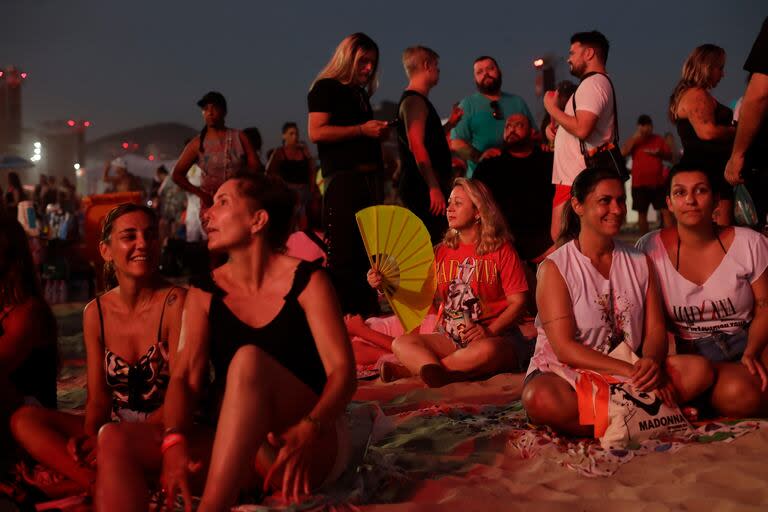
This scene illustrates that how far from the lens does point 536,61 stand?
9.30m

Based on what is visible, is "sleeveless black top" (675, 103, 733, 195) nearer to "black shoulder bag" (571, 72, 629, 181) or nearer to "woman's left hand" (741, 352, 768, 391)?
"black shoulder bag" (571, 72, 629, 181)

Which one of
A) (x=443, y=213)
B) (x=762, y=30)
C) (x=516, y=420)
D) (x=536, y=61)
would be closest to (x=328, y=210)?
(x=443, y=213)

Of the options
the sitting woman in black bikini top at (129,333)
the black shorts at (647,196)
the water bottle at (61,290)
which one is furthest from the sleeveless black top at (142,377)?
the black shorts at (647,196)

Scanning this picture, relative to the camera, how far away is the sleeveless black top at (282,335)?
9.00 ft

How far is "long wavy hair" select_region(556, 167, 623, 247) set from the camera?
3674 millimetres

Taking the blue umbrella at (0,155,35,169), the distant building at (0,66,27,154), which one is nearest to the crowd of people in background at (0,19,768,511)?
the blue umbrella at (0,155,35,169)

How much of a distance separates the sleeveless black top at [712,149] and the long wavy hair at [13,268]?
123 inches

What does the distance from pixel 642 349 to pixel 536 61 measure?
6.17 m

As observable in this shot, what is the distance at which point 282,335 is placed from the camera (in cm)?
273

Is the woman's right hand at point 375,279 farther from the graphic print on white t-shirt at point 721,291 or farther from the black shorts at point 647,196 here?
the black shorts at point 647,196

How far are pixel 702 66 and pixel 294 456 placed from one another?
10.6ft

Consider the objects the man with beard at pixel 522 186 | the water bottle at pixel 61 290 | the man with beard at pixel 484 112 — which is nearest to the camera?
the man with beard at pixel 522 186

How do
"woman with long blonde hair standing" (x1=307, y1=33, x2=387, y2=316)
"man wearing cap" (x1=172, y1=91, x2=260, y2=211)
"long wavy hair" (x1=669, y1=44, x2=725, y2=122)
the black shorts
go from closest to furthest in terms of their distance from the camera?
"long wavy hair" (x1=669, y1=44, x2=725, y2=122), "woman with long blonde hair standing" (x1=307, y1=33, x2=387, y2=316), "man wearing cap" (x1=172, y1=91, x2=260, y2=211), the black shorts

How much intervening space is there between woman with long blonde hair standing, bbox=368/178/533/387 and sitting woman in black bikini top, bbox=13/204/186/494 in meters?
1.80
